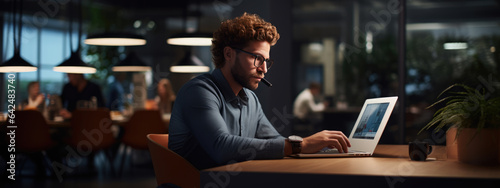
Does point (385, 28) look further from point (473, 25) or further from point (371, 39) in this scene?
point (473, 25)

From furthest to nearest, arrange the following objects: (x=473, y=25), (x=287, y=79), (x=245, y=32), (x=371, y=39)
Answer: (x=371, y=39) < (x=473, y=25) < (x=287, y=79) < (x=245, y=32)

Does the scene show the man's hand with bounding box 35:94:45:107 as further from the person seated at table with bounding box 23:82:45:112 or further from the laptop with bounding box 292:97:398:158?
the laptop with bounding box 292:97:398:158

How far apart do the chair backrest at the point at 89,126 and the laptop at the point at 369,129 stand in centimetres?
426

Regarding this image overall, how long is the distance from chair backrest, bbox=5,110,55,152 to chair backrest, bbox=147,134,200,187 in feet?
14.1

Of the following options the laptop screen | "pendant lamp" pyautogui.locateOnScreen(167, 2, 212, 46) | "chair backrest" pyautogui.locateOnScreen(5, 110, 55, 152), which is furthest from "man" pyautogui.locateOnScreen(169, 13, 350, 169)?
"chair backrest" pyautogui.locateOnScreen(5, 110, 55, 152)

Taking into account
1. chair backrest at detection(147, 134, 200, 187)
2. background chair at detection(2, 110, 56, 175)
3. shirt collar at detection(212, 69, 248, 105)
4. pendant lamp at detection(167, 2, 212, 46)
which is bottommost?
background chair at detection(2, 110, 56, 175)

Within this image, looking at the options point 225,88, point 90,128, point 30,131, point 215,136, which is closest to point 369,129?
point 225,88

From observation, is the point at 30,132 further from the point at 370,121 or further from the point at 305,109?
the point at 305,109

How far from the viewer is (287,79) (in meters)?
4.40

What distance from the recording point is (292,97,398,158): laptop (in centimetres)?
202

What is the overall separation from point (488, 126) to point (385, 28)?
7947 millimetres

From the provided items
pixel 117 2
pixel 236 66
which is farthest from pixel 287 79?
pixel 117 2

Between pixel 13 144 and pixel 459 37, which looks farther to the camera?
pixel 459 37

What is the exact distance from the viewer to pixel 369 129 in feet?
7.09
